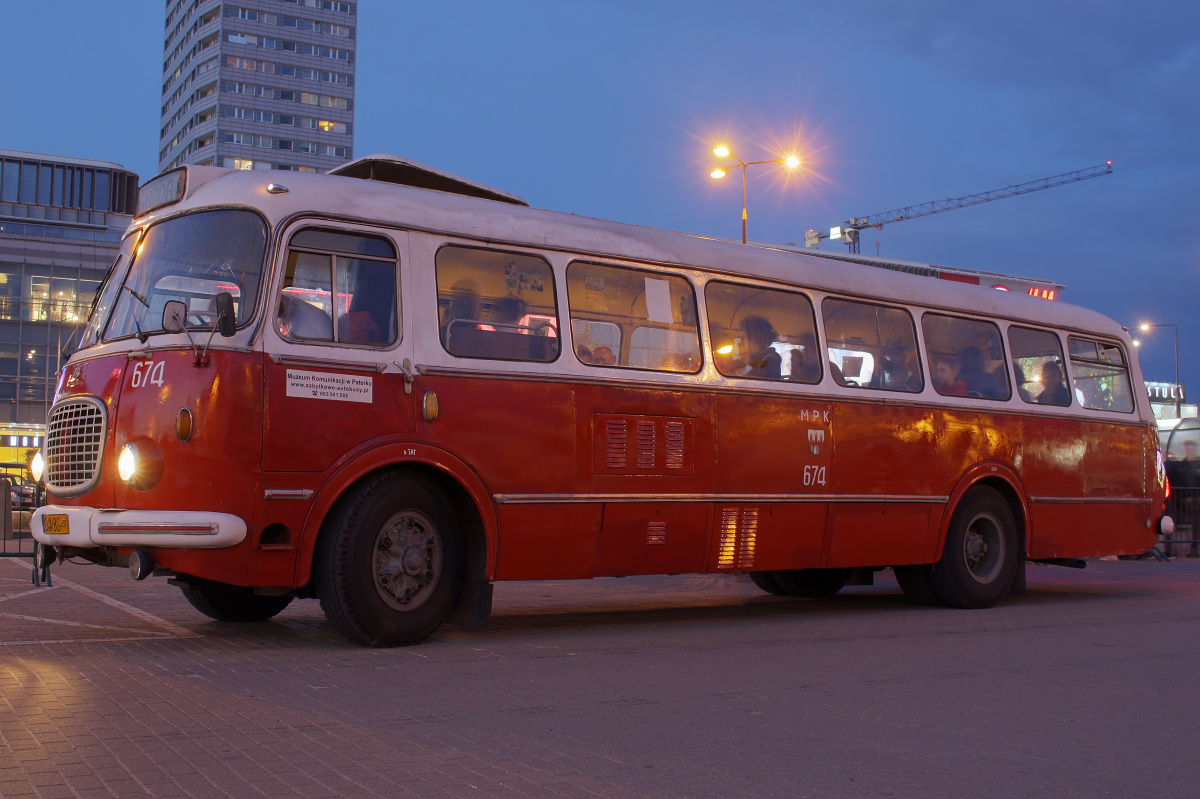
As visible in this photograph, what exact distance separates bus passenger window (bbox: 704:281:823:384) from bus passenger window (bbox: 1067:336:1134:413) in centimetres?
402

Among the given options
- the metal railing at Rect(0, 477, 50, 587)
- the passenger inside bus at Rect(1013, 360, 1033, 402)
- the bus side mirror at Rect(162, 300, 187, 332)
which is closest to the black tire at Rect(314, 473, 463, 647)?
the bus side mirror at Rect(162, 300, 187, 332)

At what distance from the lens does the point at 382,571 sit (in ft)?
26.5

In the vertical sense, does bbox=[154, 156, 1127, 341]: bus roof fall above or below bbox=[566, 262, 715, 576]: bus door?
above

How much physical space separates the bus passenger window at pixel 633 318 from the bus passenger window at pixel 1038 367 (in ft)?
14.6

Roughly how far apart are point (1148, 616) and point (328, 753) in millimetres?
9002

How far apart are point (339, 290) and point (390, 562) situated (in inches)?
70.5

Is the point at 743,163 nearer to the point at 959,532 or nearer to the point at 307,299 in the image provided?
the point at 959,532

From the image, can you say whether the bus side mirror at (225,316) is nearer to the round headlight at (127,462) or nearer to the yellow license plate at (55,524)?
the round headlight at (127,462)

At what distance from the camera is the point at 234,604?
9508 millimetres

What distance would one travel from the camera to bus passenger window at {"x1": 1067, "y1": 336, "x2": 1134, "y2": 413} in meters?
13.5

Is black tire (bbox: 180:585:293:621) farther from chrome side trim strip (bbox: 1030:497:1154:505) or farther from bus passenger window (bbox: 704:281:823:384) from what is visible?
chrome side trim strip (bbox: 1030:497:1154:505)

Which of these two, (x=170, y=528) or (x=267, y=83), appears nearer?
(x=170, y=528)

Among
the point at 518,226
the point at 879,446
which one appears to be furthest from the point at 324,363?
the point at 879,446

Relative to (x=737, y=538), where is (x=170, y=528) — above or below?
above
